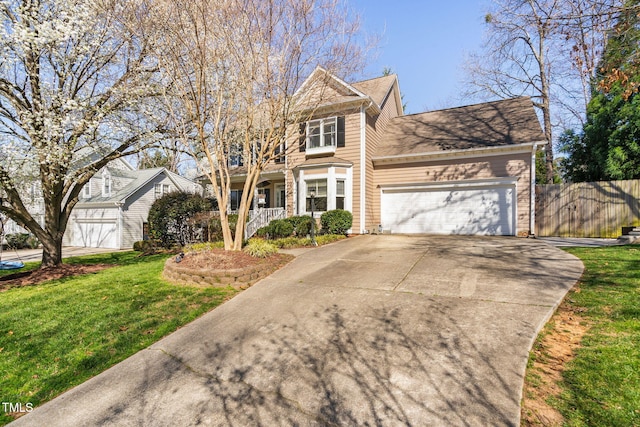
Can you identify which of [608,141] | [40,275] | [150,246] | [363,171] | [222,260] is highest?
[608,141]

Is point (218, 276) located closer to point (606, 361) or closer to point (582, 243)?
point (606, 361)

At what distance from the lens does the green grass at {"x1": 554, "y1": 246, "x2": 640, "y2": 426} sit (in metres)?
2.39

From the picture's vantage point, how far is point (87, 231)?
68.1 feet

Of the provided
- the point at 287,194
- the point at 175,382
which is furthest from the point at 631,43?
the point at 287,194

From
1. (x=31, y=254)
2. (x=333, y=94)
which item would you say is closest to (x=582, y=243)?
(x=333, y=94)

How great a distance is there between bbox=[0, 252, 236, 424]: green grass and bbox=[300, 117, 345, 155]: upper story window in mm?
9126

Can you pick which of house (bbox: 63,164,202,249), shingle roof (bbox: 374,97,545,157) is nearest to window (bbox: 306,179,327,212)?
shingle roof (bbox: 374,97,545,157)

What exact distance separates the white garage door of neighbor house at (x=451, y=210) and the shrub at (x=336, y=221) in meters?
2.25

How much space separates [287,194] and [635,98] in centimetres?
1432

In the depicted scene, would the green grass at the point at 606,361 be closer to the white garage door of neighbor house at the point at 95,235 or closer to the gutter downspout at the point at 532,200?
the gutter downspout at the point at 532,200

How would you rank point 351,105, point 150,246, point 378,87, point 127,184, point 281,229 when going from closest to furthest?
point 281,229 → point 351,105 → point 150,246 → point 378,87 → point 127,184

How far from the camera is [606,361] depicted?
3.01 m

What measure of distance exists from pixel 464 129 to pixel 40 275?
638 inches

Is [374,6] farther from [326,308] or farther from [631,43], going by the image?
[326,308]
